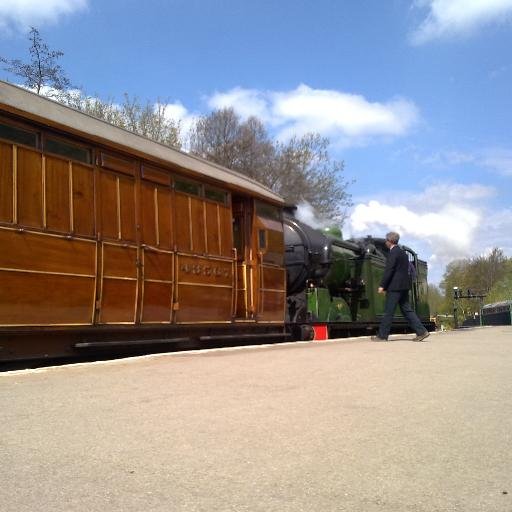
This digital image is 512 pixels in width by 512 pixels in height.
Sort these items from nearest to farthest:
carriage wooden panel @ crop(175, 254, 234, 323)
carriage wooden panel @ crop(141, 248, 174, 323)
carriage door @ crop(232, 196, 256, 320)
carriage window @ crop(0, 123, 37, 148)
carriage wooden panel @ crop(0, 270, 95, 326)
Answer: carriage wooden panel @ crop(0, 270, 95, 326) → carriage window @ crop(0, 123, 37, 148) → carriage wooden panel @ crop(141, 248, 174, 323) → carriage wooden panel @ crop(175, 254, 234, 323) → carriage door @ crop(232, 196, 256, 320)

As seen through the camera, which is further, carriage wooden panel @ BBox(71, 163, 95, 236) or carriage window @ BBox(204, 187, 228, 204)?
carriage window @ BBox(204, 187, 228, 204)

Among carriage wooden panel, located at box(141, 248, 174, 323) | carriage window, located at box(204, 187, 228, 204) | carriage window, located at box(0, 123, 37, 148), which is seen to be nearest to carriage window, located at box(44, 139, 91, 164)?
carriage window, located at box(0, 123, 37, 148)

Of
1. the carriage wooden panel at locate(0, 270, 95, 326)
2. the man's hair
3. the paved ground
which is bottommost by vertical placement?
the paved ground

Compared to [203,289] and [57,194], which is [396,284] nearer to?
[203,289]

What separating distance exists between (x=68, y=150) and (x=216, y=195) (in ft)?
10.6

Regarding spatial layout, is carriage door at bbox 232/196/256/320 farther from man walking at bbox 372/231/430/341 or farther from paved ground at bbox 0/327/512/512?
paved ground at bbox 0/327/512/512

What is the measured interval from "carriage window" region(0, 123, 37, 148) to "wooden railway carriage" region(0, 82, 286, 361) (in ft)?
0.04

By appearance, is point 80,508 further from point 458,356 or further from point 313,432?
point 458,356

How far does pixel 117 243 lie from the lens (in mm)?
8023

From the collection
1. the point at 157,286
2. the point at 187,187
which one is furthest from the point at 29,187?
the point at 187,187

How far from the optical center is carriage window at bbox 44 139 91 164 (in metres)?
7.32

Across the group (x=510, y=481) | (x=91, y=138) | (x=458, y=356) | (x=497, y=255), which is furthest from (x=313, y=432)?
(x=497, y=255)

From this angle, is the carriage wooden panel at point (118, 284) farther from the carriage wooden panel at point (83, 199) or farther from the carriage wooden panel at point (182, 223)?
the carriage wooden panel at point (182, 223)

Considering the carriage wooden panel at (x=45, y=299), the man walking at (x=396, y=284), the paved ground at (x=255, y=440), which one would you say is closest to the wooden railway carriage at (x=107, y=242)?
the carriage wooden panel at (x=45, y=299)
